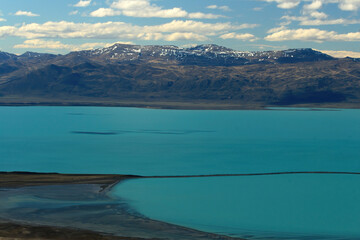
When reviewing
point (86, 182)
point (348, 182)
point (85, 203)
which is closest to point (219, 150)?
point (348, 182)

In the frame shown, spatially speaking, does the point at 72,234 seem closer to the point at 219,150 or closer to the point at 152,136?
the point at 219,150

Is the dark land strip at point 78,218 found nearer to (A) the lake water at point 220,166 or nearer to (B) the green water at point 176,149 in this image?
(A) the lake water at point 220,166

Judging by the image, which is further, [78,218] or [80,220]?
[78,218]

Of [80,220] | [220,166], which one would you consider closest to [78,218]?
[80,220]

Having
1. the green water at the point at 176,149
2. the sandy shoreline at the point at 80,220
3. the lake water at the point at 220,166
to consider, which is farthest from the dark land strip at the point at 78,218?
the green water at the point at 176,149

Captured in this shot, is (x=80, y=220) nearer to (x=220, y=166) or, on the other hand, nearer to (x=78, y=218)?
(x=78, y=218)

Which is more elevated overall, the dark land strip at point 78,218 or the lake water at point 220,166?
the dark land strip at point 78,218
